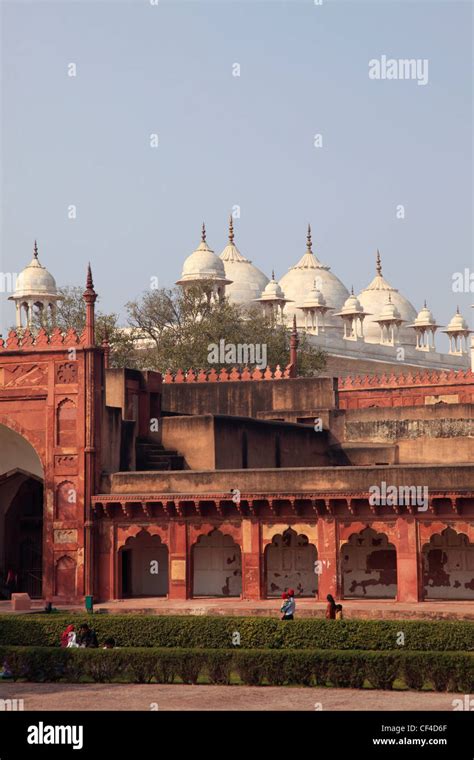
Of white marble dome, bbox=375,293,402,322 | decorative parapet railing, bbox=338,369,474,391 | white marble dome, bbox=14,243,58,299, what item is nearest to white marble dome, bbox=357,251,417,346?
white marble dome, bbox=375,293,402,322

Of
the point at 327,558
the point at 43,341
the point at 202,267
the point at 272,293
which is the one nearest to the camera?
the point at 327,558

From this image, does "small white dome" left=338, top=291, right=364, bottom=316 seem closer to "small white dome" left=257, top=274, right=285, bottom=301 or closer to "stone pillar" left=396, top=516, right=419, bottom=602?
"small white dome" left=257, top=274, right=285, bottom=301

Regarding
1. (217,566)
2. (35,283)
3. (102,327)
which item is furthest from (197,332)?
(217,566)

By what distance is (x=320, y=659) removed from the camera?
21.0 m

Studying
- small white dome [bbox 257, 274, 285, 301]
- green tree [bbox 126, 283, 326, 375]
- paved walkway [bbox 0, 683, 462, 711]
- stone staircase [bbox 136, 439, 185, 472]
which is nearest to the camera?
paved walkway [bbox 0, 683, 462, 711]

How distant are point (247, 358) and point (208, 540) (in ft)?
71.2

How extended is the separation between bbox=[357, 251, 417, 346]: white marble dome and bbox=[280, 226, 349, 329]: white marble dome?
244 cm

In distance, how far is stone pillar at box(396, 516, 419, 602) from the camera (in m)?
28.8

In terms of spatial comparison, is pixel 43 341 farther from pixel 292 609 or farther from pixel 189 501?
pixel 292 609

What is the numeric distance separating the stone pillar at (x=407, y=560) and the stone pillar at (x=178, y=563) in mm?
4273

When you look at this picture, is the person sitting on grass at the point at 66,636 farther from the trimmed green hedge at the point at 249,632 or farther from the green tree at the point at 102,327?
the green tree at the point at 102,327

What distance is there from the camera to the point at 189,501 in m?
30.2

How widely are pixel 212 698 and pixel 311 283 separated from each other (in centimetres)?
6035
